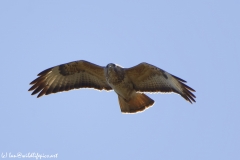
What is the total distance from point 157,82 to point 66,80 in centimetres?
205

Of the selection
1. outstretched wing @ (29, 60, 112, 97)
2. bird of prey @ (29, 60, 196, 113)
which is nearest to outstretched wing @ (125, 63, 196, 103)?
bird of prey @ (29, 60, 196, 113)

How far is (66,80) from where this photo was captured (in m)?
11.1

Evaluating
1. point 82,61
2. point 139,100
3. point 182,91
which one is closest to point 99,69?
point 82,61

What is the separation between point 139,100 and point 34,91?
7.69 feet

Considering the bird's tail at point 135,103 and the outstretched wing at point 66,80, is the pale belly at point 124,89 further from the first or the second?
the outstretched wing at point 66,80

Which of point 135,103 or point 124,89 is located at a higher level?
point 124,89

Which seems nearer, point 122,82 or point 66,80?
point 122,82

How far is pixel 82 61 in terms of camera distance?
10648mm

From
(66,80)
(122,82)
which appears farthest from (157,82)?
(66,80)

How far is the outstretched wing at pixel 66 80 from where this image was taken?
1094cm

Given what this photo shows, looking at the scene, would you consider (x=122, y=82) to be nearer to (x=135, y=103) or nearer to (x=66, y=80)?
(x=135, y=103)

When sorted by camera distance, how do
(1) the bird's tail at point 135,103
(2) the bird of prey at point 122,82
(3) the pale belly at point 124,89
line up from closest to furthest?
1. (3) the pale belly at point 124,89
2. (2) the bird of prey at point 122,82
3. (1) the bird's tail at point 135,103

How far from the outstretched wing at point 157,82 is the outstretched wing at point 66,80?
2.30ft

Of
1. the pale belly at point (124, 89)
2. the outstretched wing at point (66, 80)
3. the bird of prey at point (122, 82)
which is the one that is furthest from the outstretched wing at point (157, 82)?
the outstretched wing at point (66, 80)
